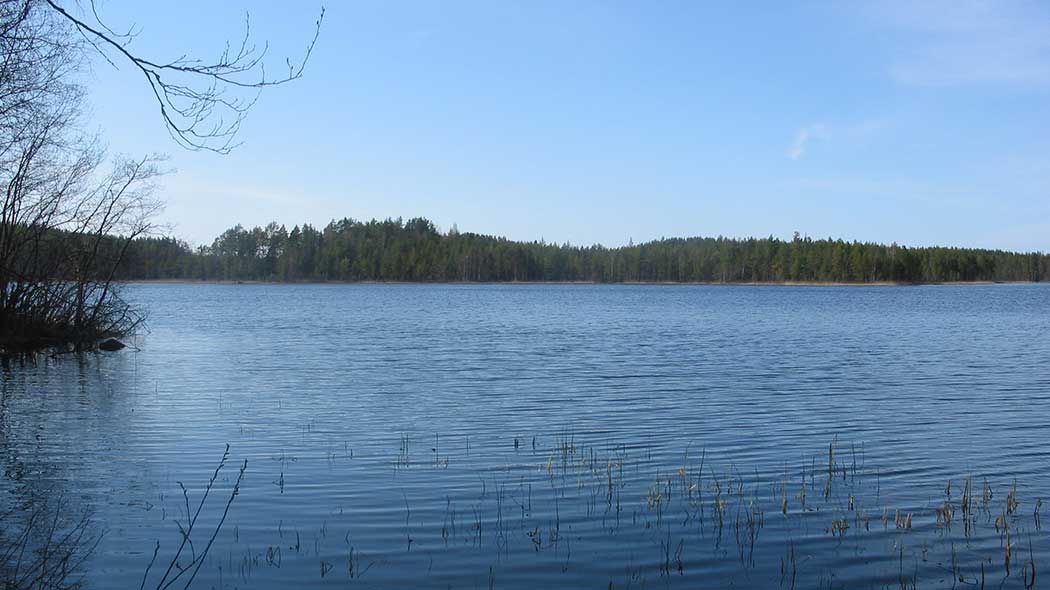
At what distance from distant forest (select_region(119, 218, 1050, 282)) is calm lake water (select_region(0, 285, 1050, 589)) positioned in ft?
478

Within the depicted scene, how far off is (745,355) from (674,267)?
162513 millimetres

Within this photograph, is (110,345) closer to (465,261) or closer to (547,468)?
(547,468)

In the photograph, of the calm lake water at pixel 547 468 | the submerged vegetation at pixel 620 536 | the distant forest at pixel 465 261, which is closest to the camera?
the submerged vegetation at pixel 620 536

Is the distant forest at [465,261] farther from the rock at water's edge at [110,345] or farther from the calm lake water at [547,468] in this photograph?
the calm lake water at [547,468]

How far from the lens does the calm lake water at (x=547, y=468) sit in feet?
28.1

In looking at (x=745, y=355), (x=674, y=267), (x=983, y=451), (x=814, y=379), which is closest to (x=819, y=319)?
(x=745, y=355)

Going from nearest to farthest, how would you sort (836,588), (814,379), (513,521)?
1. (836,588)
2. (513,521)
3. (814,379)

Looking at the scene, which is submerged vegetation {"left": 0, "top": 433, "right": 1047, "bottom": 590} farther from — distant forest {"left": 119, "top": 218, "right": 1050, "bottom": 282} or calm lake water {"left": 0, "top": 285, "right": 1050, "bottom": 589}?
distant forest {"left": 119, "top": 218, "right": 1050, "bottom": 282}

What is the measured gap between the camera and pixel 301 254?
171750 mm

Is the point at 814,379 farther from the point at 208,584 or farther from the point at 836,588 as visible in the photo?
the point at 208,584

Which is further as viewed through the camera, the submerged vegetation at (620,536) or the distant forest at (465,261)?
the distant forest at (465,261)

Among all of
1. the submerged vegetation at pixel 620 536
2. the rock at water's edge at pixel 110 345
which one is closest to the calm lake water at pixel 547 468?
the submerged vegetation at pixel 620 536

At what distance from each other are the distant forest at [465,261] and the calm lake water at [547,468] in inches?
5740

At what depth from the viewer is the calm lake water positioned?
856 centimetres
